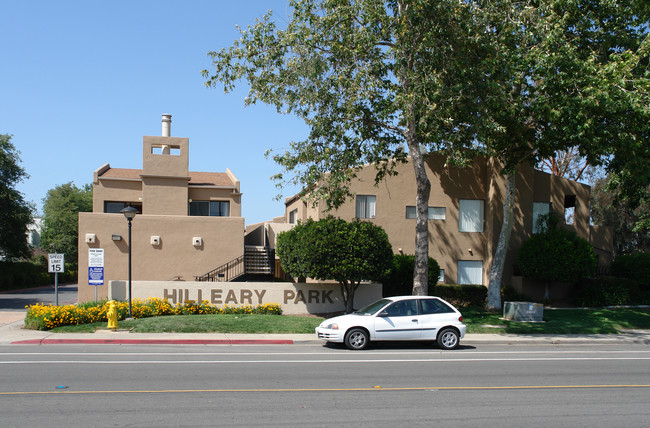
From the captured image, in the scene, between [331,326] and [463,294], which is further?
[463,294]

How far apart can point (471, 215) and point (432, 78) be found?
11397mm

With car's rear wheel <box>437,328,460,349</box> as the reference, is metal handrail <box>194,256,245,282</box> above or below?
above

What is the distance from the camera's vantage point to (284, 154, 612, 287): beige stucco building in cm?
2652

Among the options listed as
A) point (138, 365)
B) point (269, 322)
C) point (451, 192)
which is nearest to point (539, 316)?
point (451, 192)

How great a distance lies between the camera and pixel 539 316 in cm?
2128

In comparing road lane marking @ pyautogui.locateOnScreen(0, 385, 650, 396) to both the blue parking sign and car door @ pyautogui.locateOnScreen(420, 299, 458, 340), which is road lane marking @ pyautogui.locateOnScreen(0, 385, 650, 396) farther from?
the blue parking sign

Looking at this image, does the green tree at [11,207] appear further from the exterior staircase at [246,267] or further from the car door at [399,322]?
the car door at [399,322]

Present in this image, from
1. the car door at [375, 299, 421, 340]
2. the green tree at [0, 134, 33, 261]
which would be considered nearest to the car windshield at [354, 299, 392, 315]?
the car door at [375, 299, 421, 340]

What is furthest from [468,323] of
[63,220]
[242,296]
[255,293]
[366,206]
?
[63,220]

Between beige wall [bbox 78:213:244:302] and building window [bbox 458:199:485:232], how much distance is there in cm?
1053

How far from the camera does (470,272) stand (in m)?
27.6

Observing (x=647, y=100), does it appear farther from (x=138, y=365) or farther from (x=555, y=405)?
(x=138, y=365)

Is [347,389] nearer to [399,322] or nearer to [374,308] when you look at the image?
[399,322]

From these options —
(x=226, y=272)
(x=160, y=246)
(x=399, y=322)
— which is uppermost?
(x=160, y=246)
